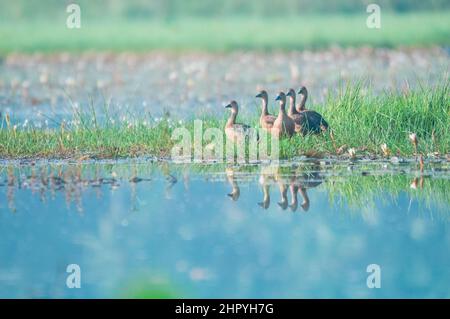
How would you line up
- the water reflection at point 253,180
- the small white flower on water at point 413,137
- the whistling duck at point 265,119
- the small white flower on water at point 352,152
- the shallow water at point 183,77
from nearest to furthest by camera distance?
the water reflection at point 253,180 < the small white flower on water at point 413,137 < the small white flower on water at point 352,152 < the whistling duck at point 265,119 < the shallow water at point 183,77

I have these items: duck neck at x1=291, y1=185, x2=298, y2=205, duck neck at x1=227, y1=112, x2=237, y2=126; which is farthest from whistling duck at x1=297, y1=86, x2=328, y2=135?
duck neck at x1=291, y1=185, x2=298, y2=205

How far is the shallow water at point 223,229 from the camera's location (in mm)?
6992

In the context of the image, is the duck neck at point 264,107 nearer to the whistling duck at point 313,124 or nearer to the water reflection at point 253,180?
the whistling duck at point 313,124

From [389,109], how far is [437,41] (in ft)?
33.1

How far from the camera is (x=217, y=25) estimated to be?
80.4 ft

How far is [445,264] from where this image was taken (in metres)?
7.27

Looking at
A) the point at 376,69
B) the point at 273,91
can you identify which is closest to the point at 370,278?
the point at 273,91

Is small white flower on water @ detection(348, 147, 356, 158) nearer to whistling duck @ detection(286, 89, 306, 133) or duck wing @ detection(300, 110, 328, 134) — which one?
duck wing @ detection(300, 110, 328, 134)

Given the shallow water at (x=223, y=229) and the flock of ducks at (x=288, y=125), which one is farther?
the flock of ducks at (x=288, y=125)

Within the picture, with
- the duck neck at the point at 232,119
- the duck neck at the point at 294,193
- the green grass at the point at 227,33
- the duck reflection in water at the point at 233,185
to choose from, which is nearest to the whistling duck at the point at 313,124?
the duck neck at the point at 232,119

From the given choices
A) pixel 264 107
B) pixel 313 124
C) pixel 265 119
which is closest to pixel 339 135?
pixel 313 124

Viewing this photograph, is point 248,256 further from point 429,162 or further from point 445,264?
point 429,162

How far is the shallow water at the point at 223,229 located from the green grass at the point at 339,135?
0.38 m

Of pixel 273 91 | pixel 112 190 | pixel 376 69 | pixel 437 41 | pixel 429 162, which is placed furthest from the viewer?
pixel 437 41
